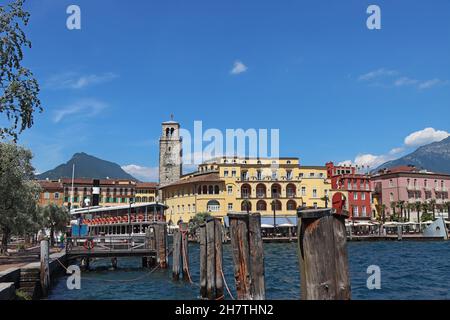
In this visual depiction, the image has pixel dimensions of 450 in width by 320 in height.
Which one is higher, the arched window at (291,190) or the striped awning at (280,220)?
the arched window at (291,190)

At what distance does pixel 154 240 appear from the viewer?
35.2m

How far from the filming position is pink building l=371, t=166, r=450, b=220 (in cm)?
10150

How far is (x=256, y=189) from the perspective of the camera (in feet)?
287

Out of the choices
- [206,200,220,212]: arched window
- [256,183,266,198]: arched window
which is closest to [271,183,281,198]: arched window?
[256,183,266,198]: arched window

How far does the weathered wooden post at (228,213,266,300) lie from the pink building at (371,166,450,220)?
316ft

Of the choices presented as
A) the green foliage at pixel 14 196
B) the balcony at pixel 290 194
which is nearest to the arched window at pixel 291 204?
the balcony at pixel 290 194

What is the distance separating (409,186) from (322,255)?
104m

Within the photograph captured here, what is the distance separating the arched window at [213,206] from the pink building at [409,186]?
38.7 meters

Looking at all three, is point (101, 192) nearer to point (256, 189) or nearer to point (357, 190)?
point (256, 189)

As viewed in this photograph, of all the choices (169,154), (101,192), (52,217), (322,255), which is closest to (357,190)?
(169,154)

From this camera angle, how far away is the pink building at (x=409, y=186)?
102 metres

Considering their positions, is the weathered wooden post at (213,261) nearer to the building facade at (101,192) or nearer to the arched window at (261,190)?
→ the arched window at (261,190)

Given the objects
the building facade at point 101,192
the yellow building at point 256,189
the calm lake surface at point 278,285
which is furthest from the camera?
the building facade at point 101,192
